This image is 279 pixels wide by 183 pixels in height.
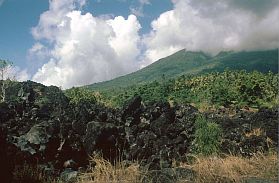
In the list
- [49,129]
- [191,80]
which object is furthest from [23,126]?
[191,80]

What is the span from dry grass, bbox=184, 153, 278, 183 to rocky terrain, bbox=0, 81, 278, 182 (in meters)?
1.97

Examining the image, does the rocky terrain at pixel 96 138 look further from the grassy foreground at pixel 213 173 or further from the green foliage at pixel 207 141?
the grassy foreground at pixel 213 173

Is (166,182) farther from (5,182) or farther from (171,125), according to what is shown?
(171,125)

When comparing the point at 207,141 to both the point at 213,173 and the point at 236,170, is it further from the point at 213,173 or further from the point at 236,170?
the point at 213,173

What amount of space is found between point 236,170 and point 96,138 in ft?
15.2

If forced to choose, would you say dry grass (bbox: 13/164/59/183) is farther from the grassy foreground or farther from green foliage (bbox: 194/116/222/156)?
green foliage (bbox: 194/116/222/156)

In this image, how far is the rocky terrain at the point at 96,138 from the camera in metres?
11.9

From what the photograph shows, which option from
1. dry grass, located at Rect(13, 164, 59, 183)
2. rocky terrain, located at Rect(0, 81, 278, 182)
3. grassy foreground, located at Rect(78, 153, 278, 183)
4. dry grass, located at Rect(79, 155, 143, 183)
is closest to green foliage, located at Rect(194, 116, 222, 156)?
rocky terrain, located at Rect(0, 81, 278, 182)

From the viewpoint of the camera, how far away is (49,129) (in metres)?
13.2

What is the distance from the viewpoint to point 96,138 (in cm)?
1272

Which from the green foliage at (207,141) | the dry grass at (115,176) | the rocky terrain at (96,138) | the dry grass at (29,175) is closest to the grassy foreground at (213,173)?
the dry grass at (115,176)

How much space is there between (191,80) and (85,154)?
409ft

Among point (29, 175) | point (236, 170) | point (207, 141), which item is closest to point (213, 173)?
point (236, 170)

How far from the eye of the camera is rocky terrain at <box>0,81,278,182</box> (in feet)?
39.0
